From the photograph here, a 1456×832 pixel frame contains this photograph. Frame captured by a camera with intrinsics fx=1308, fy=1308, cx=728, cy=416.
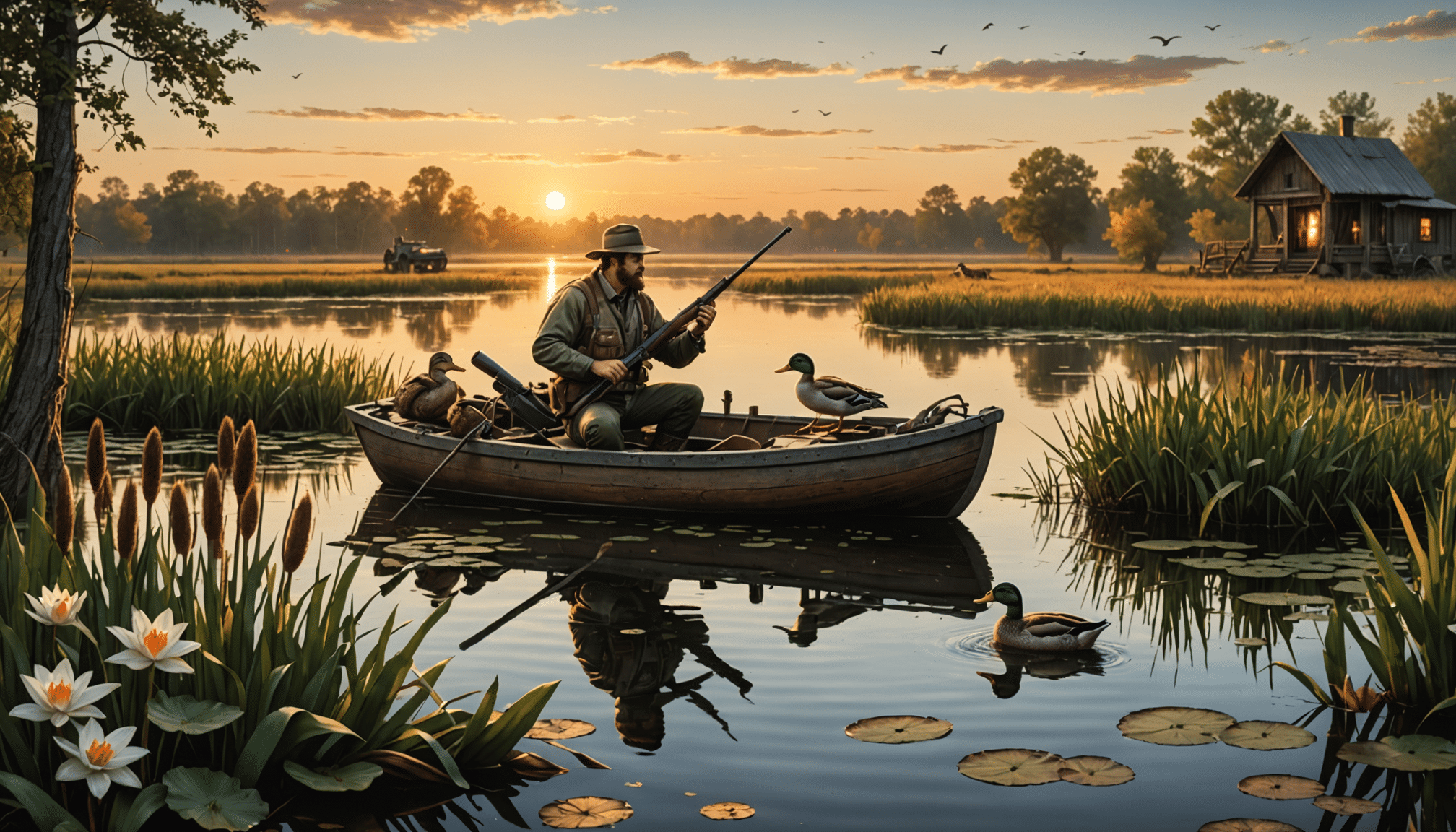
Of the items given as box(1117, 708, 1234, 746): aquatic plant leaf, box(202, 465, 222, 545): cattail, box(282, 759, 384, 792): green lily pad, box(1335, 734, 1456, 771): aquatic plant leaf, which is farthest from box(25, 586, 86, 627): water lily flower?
box(1335, 734, 1456, 771): aquatic plant leaf

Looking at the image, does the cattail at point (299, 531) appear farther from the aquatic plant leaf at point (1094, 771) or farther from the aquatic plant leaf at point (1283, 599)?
the aquatic plant leaf at point (1283, 599)

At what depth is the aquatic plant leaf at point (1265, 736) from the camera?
506 cm

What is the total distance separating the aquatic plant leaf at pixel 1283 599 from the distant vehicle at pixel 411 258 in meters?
69.6

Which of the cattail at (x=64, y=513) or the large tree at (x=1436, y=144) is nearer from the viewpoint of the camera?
the cattail at (x=64, y=513)

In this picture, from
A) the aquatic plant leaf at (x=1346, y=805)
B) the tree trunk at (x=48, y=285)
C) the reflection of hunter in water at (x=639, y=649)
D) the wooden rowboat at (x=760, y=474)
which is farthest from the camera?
the wooden rowboat at (x=760, y=474)

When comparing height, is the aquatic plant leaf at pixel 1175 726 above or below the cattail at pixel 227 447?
below

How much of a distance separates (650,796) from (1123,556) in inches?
204

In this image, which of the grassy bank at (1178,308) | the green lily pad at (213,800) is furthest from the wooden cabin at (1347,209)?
the green lily pad at (213,800)

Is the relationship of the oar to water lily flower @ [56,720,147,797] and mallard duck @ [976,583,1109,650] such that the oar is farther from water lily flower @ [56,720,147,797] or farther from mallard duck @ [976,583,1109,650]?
water lily flower @ [56,720,147,797]

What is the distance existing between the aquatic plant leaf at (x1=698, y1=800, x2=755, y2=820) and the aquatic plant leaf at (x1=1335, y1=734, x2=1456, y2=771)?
2310 millimetres

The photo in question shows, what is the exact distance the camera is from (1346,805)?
14.8 ft

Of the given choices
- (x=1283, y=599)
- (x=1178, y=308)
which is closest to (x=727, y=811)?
(x=1283, y=599)

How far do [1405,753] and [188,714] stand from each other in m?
4.27

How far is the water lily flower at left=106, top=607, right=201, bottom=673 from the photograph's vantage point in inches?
141
